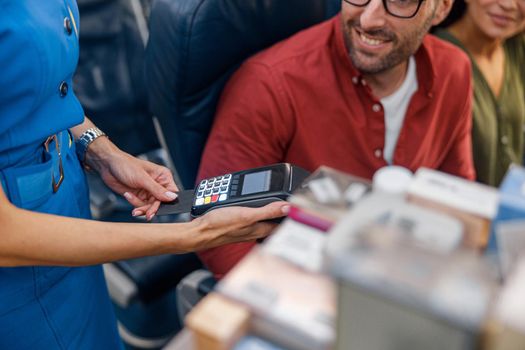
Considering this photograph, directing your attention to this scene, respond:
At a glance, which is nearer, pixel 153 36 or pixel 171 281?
pixel 153 36

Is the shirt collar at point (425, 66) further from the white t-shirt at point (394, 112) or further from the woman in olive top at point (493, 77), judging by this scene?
the woman in olive top at point (493, 77)

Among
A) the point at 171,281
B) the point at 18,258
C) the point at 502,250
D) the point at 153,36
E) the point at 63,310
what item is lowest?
the point at 171,281

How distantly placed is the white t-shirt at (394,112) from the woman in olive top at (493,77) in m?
0.26

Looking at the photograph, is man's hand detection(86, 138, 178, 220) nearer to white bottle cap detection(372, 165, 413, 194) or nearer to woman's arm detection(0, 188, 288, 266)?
woman's arm detection(0, 188, 288, 266)

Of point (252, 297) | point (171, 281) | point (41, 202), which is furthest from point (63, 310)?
point (252, 297)

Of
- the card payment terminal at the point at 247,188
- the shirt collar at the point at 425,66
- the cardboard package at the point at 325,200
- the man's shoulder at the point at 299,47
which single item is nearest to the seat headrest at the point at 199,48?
the man's shoulder at the point at 299,47

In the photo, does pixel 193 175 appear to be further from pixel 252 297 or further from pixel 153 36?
pixel 252 297

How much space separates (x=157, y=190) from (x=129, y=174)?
9 centimetres

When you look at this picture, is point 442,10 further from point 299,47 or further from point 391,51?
point 299,47

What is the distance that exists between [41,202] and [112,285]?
61cm

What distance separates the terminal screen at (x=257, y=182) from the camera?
94 cm

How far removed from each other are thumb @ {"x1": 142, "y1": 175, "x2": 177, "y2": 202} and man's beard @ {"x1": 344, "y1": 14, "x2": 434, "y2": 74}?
19.0 inches

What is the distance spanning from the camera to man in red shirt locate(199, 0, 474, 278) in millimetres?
1179

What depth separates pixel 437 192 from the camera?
53 centimetres
